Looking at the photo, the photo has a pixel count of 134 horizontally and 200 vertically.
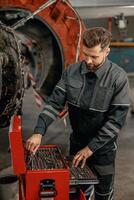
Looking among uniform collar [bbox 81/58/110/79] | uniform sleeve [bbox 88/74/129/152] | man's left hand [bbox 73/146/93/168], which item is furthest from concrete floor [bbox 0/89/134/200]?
uniform collar [bbox 81/58/110/79]

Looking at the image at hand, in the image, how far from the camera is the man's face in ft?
8.21

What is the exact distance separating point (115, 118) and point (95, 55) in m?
0.40

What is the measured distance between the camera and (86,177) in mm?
2404

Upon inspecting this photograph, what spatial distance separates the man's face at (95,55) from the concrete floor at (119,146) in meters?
1.20

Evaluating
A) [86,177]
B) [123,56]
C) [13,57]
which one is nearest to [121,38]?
[123,56]

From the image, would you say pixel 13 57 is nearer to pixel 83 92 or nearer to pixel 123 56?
pixel 83 92

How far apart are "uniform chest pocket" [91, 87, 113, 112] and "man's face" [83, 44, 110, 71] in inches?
6.2

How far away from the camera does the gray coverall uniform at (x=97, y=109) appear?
259 centimetres

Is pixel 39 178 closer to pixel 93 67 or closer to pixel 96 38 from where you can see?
pixel 93 67

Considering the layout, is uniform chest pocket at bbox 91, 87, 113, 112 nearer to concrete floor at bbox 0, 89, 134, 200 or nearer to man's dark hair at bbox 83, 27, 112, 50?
man's dark hair at bbox 83, 27, 112, 50

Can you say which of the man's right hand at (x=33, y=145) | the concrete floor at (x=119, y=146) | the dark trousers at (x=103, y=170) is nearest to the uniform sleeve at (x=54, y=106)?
the man's right hand at (x=33, y=145)

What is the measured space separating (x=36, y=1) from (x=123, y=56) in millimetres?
5498

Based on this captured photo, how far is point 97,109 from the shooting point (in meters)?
2.65

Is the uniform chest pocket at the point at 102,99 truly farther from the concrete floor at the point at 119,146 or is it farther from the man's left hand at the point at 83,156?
the concrete floor at the point at 119,146
